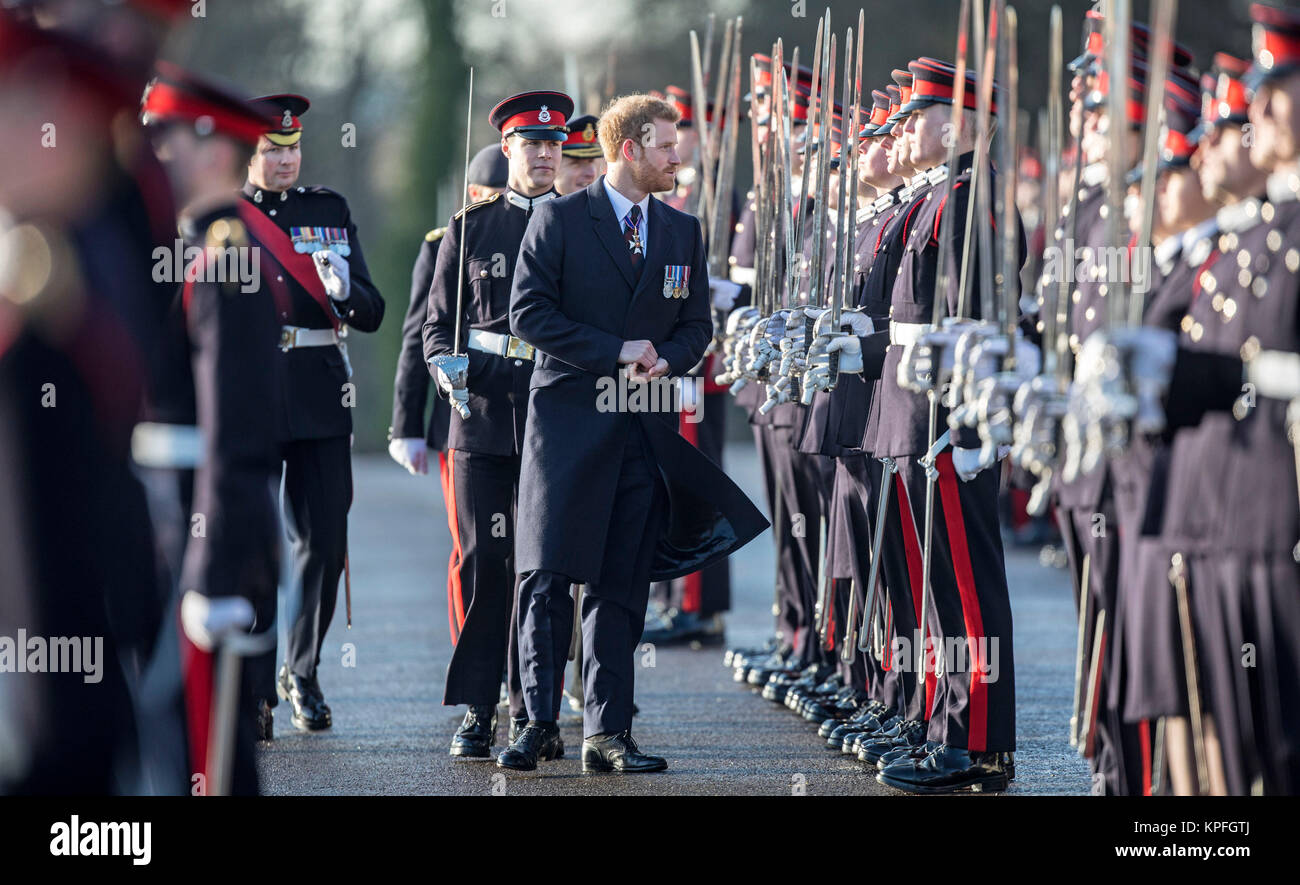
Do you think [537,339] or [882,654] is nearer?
[537,339]

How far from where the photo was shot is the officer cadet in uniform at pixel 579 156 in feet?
24.3

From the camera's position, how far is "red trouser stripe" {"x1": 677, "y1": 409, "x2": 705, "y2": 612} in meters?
8.99

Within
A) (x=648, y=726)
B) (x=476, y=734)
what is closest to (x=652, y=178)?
(x=476, y=734)

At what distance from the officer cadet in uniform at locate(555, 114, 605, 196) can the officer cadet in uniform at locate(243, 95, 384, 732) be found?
88cm

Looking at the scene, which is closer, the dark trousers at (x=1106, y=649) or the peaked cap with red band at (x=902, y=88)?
the dark trousers at (x=1106, y=649)

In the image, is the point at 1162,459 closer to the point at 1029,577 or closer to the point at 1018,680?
the point at 1018,680

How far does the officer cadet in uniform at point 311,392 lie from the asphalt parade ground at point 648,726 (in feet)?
1.11

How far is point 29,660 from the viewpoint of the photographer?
3604 mm

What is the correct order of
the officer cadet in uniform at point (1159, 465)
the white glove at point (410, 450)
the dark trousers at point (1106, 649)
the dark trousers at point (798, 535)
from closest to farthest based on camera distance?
the officer cadet in uniform at point (1159, 465)
the dark trousers at point (1106, 649)
the white glove at point (410, 450)
the dark trousers at point (798, 535)

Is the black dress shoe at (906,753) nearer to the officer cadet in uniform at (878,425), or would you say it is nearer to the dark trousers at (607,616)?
the officer cadet in uniform at (878,425)

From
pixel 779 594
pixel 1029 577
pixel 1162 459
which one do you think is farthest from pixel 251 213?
pixel 1029 577

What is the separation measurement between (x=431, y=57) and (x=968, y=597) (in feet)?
63.8

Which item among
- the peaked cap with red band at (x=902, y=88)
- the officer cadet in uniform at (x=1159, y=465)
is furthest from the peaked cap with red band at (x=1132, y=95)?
the peaked cap with red band at (x=902, y=88)
